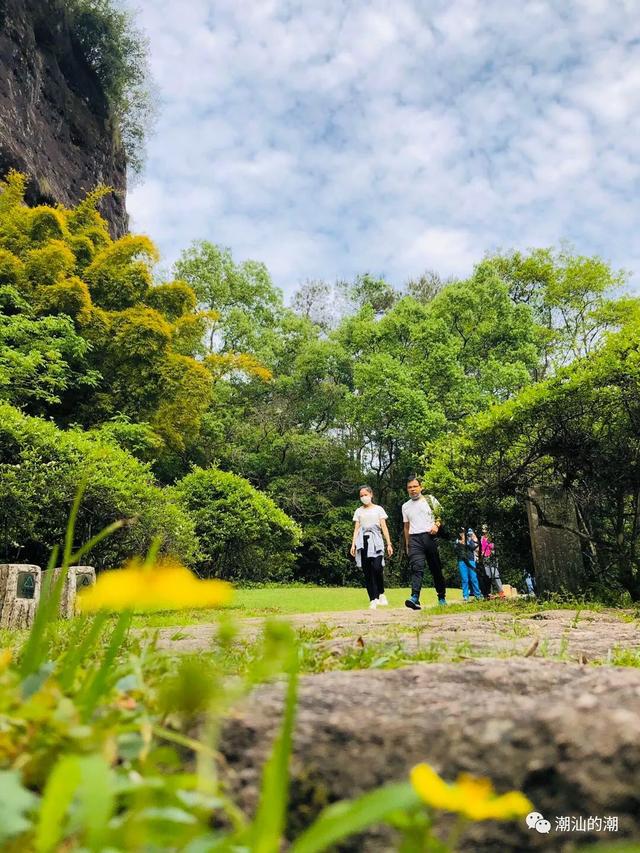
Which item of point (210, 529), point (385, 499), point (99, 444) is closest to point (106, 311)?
point (210, 529)

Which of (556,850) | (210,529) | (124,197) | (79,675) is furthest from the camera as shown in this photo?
(124,197)

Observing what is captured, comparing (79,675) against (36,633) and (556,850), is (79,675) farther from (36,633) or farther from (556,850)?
(556,850)

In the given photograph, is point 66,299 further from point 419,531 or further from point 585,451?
point 585,451

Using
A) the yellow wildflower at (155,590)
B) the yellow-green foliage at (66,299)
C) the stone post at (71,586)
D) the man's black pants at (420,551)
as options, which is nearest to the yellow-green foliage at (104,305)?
Result: the yellow-green foliage at (66,299)

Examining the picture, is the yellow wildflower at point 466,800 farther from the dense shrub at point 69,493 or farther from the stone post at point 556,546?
the dense shrub at point 69,493

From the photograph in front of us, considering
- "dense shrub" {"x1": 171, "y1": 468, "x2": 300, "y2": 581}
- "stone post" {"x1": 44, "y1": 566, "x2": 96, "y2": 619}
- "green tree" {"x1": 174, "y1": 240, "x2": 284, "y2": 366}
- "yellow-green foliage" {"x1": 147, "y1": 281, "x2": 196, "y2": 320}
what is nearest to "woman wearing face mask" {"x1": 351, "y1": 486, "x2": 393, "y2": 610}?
"stone post" {"x1": 44, "y1": 566, "x2": 96, "y2": 619}

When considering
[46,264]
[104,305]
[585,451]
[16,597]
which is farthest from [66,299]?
[585,451]

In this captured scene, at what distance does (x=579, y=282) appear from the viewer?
30.0 metres

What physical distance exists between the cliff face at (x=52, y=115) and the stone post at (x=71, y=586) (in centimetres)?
1469

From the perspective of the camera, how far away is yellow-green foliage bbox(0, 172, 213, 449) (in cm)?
1691

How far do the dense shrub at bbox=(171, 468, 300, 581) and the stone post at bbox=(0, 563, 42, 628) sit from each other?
31.6ft

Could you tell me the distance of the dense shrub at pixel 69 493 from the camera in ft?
32.3

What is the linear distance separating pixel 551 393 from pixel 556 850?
7.30 meters

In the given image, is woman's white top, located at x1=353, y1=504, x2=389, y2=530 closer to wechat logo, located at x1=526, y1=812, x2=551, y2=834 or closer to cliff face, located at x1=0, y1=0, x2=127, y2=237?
wechat logo, located at x1=526, y1=812, x2=551, y2=834
